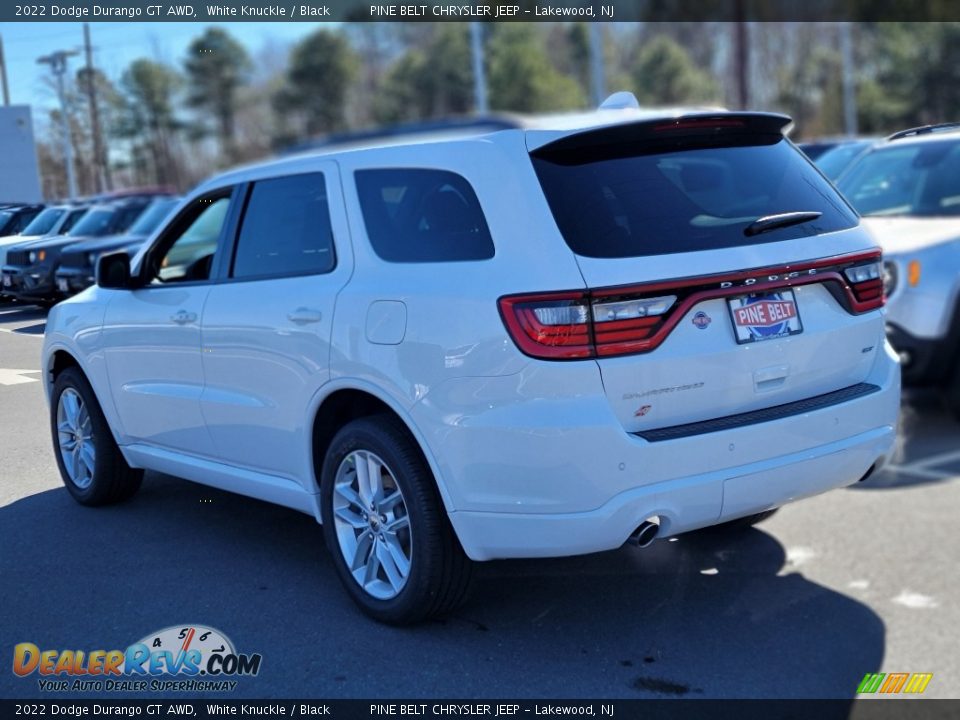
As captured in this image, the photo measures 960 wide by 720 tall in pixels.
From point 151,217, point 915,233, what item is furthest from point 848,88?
point 151,217

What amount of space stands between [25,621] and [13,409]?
1.12 metres

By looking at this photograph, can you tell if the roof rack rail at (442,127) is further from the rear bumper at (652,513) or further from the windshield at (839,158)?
the windshield at (839,158)

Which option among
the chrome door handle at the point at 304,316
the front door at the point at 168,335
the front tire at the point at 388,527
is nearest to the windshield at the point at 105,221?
the front door at the point at 168,335

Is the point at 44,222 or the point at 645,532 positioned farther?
the point at 44,222

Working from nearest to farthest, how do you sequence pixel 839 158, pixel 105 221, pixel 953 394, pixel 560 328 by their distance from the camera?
pixel 560 328 → pixel 105 221 → pixel 953 394 → pixel 839 158

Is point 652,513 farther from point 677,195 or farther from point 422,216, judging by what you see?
point 422,216

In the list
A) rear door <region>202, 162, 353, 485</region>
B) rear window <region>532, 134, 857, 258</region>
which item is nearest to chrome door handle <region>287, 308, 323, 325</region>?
rear door <region>202, 162, 353, 485</region>

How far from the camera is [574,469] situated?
3.29 meters

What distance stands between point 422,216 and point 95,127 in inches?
68.1

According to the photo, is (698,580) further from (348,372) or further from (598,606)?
(348,372)

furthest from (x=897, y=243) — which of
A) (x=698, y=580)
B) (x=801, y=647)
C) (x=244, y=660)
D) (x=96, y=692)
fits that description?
(x=96, y=692)

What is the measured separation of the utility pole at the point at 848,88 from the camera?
24.8m

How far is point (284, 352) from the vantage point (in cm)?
416

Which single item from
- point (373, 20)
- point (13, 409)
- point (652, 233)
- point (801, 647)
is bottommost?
point (801, 647)
